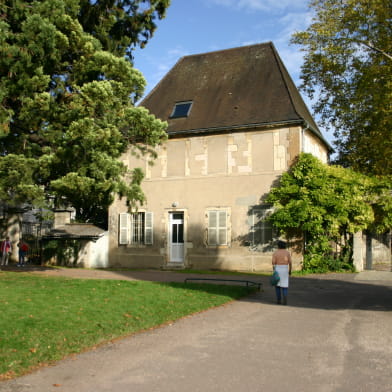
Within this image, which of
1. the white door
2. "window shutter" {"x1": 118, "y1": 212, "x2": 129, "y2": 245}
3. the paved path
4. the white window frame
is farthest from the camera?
"window shutter" {"x1": 118, "y1": 212, "x2": 129, "y2": 245}

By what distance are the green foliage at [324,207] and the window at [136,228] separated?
19.2 ft

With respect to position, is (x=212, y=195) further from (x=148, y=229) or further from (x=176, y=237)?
(x=148, y=229)

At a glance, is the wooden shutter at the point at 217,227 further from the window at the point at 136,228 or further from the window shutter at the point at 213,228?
the window at the point at 136,228

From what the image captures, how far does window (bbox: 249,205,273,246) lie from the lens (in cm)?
1916

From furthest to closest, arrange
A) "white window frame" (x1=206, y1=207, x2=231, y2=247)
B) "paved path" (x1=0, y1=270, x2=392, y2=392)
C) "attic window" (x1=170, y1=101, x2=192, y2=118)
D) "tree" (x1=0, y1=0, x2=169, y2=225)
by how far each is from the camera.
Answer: "attic window" (x1=170, y1=101, x2=192, y2=118) → "white window frame" (x1=206, y1=207, x2=231, y2=247) → "tree" (x1=0, y1=0, x2=169, y2=225) → "paved path" (x1=0, y1=270, x2=392, y2=392)

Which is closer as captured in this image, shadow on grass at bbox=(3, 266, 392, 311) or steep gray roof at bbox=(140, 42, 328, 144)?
shadow on grass at bbox=(3, 266, 392, 311)

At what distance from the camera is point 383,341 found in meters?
6.42

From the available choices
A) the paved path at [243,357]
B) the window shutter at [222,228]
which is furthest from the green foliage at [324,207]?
the paved path at [243,357]

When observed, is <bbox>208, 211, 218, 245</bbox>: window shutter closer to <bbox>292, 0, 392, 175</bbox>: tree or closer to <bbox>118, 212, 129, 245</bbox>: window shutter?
<bbox>118, 212, 129, 245</bbox>: window shutter

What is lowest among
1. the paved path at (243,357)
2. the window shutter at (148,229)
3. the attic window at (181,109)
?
the paved path at (243,357)

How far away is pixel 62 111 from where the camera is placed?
42.0 ft

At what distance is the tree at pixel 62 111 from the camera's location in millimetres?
12078

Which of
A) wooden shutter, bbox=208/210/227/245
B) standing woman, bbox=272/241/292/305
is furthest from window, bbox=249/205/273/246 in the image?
standing woman, bbox=272/241/292/305

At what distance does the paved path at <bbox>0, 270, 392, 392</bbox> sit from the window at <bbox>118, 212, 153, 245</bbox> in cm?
1266
